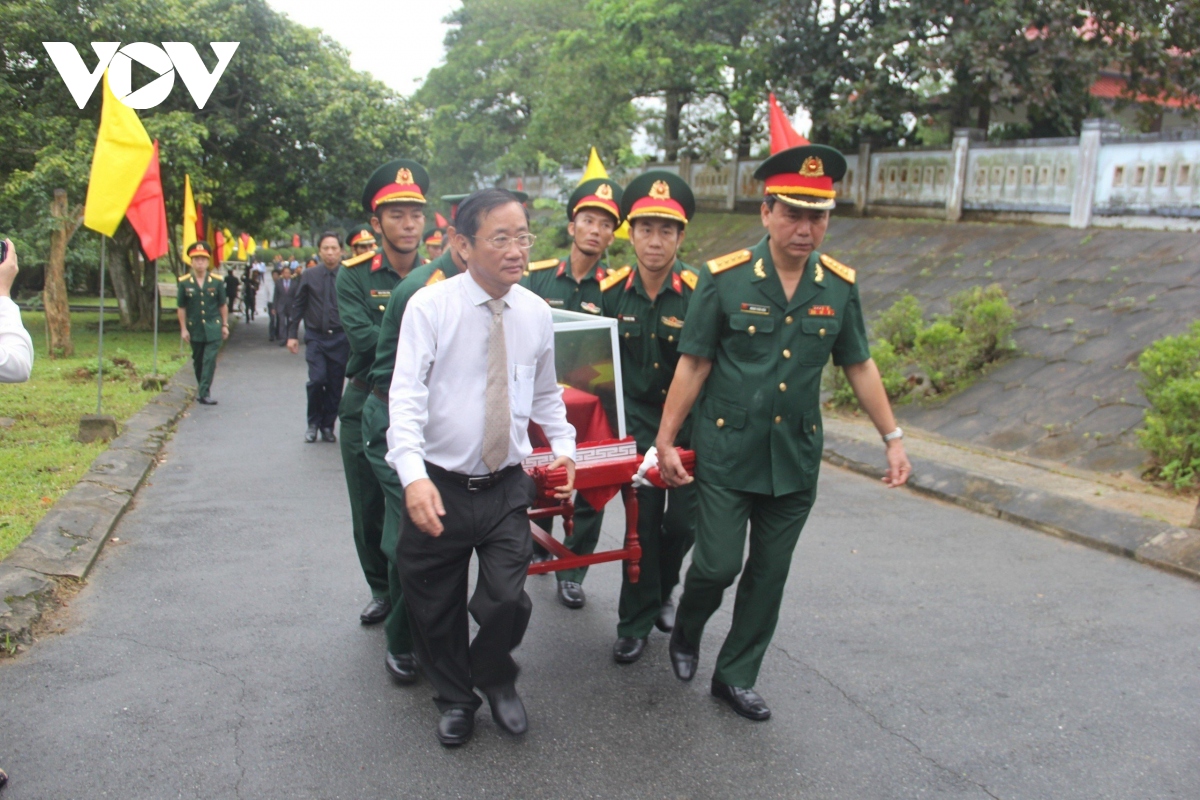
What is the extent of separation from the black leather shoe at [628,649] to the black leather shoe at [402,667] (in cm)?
82

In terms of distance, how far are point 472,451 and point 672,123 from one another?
20.4 metres

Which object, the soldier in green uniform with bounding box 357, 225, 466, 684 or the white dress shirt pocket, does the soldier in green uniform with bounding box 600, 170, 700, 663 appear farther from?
the white dress shirt pocket

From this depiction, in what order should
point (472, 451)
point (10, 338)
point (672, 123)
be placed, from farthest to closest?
point (672, 123), point (472, 451), point (10, 338)

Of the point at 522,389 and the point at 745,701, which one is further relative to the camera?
the point at 745,701

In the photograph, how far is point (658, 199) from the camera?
4418 millimetres

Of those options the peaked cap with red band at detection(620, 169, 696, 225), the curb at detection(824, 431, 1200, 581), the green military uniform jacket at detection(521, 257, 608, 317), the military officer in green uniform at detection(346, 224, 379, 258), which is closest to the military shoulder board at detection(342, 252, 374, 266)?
the green military uniform jacket at detection(521, 257, 608, 317)

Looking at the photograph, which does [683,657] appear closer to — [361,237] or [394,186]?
[394,186]

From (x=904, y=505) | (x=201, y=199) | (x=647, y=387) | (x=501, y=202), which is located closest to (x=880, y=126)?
(x=904, y=505)

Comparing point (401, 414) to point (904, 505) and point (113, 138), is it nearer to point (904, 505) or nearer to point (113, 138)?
point (904, 505)

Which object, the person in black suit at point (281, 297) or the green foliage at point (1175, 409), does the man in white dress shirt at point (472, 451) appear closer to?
the green foliage at point (1175, 409)

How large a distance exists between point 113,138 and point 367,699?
7136 mm

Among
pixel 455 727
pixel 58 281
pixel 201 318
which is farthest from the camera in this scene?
pixel 58 281

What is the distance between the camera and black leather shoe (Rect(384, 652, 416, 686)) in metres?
3.96

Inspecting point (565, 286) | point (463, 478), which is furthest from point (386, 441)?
point (565, 286)
